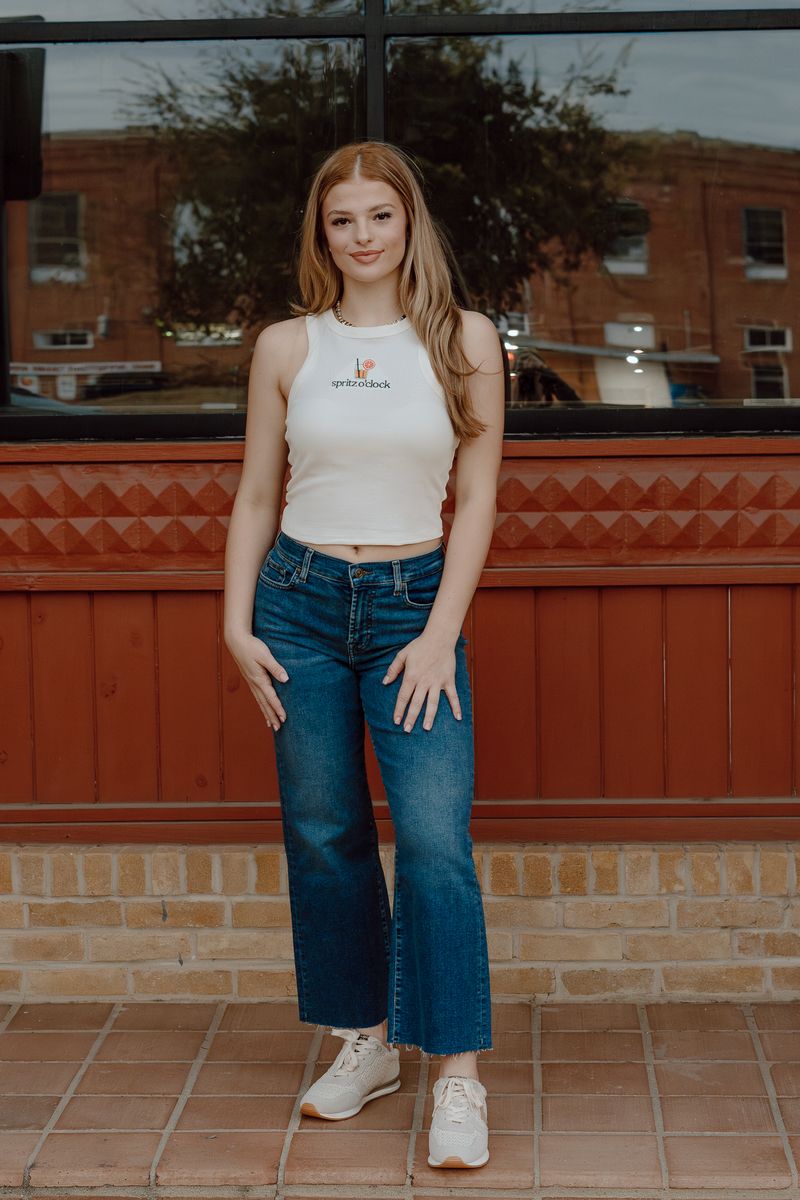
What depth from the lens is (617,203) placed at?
12.2 feet

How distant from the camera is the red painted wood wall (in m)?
3.66

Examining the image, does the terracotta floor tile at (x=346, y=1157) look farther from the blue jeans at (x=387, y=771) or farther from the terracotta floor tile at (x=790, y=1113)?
the terracotta floor tile at (x=790, y=1113)

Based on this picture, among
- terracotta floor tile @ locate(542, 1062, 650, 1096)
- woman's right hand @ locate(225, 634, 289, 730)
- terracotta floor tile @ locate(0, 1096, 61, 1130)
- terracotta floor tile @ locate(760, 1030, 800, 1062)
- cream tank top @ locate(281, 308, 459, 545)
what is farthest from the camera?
terracotta floor tile @ locate(760, 1030, 800, 1062)

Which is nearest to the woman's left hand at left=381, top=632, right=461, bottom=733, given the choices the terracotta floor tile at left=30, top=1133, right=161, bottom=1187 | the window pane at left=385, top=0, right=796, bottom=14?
the terracotta floor tile at left=30, top=1133, right=161, bottom=1187

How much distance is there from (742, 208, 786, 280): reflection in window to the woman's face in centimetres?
124

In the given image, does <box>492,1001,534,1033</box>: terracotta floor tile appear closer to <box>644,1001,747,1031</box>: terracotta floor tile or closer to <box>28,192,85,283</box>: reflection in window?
<box>644,1001,747,1031</box>: terracotta floor tile

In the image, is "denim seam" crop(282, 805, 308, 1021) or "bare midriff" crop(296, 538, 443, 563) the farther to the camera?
"denim seam" crop(282, 805, 308, 1021)

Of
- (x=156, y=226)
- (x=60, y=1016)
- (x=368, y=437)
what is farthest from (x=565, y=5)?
(x=60, y=1016)

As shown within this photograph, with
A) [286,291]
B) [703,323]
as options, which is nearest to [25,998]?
[286,291]

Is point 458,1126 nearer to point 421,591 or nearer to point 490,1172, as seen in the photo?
point 490,1172

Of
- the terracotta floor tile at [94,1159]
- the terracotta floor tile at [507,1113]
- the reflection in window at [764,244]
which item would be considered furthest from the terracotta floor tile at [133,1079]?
the reflection in window at [764,244]

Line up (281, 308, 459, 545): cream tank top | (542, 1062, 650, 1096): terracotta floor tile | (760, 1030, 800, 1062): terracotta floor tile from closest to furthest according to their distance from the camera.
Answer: (281, 308, 459, 545): cream tank top → (542, 1062, 650, 1096): terracotta floor tile → (760, 1030, 800, 1062): terracotta floor tile

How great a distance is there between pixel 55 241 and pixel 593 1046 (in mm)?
2360

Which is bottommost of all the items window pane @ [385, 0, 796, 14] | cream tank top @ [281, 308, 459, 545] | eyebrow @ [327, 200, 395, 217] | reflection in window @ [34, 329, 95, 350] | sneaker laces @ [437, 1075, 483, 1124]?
sneaker laces @ [437, 1075, 483, 1124]
